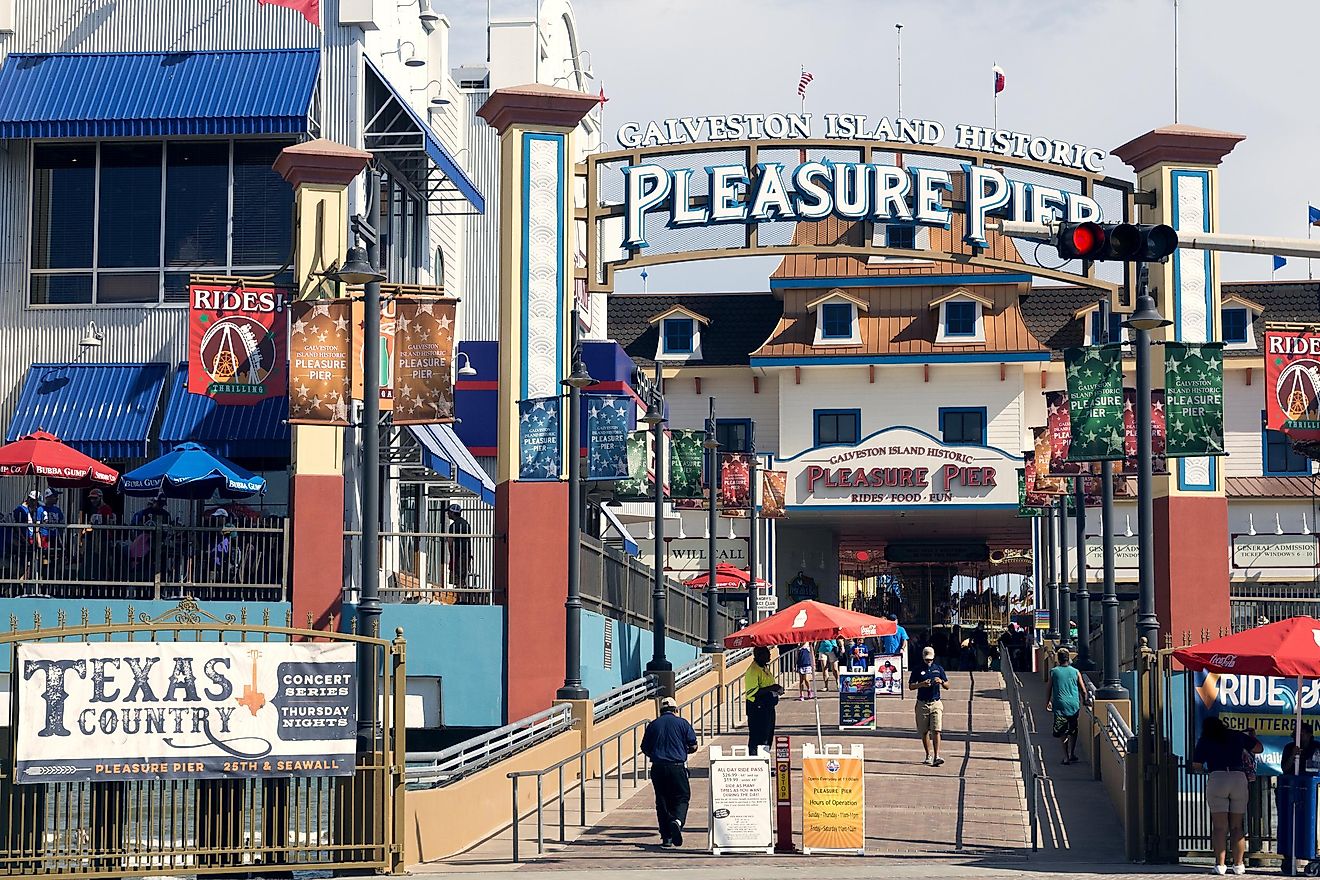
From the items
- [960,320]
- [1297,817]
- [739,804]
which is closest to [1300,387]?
[1297,817]

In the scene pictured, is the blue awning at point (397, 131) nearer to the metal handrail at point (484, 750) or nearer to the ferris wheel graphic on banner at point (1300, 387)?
the metal handrail at point (484, 750)

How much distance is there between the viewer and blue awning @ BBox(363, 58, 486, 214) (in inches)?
1247

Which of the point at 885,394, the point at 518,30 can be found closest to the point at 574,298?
the point at 518,30

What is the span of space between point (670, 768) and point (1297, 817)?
6210 millimetres

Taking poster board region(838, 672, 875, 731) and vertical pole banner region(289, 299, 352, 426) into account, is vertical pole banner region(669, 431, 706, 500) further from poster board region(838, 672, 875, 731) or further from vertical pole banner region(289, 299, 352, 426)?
vertical pole banner region(289, 299, 352, 426)

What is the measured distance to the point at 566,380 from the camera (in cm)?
2616

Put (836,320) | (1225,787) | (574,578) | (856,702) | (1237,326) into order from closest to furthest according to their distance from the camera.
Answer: (1225,787)
(574,578)
(856,702)
(836,320)
(1237,326)

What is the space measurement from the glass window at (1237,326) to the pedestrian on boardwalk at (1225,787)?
4502cm

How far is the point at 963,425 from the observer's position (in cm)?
5872

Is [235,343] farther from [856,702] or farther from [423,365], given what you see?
[856,702]

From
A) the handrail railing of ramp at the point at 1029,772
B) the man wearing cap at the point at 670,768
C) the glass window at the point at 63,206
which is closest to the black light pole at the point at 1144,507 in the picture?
the handrail railing of ramp at the point at 1029,772

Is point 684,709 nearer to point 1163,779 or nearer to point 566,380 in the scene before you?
point 566,380

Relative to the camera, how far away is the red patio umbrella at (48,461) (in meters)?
26.1

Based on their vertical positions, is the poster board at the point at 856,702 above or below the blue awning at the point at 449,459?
below
